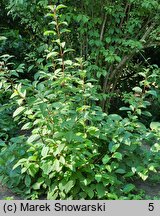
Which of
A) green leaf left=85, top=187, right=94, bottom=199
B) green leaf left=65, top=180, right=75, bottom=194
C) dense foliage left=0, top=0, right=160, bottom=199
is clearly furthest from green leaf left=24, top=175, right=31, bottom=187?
green leaf left=85, top=187, right=94, bottom=199

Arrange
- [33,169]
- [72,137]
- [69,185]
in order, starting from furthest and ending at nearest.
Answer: [33,169]
[69,185]
[72,137]

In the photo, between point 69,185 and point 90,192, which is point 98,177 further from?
point 69,185

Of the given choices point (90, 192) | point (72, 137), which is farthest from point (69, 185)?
point (72, 137)

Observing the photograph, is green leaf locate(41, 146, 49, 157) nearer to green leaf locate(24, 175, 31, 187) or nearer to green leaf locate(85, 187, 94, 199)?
green leaf locate(24, 175, 31, 187)

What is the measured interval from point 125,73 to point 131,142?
2.62 metres

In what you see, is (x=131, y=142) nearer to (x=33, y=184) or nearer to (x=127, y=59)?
(x=33, y=184)

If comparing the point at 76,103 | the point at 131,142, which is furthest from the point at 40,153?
the point at 131,142

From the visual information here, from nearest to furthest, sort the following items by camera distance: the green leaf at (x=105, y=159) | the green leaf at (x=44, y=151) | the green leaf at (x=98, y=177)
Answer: the green leaf at (x=44, y=151) → the green leaf at (x=98, y=177) → the green leaf at (x=105, y=159)

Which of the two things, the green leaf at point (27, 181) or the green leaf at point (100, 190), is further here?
the green leaf at point (27, 181)

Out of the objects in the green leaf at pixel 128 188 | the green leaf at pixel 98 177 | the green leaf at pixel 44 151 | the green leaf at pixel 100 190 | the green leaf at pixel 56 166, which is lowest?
the green leaf at pixel 128 188

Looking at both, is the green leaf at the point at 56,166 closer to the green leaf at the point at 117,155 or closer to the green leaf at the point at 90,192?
the green leaf at the point at 90,192

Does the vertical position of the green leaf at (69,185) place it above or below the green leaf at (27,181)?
above

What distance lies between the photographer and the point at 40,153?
10.8 ft

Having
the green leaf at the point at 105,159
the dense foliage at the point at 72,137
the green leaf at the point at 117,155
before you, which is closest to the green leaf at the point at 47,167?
the dense foliage at the point at 72,137
